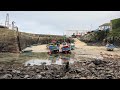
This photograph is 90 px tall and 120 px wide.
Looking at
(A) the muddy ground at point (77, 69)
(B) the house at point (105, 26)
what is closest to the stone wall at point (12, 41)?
(A) the muddy ground at point (77, 69)

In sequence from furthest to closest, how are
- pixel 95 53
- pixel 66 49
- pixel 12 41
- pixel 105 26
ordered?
1. pixel 105 26
2. pixel 12 41
3. pixel 66 49
4. pixel 95 53

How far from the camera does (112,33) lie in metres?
24.0

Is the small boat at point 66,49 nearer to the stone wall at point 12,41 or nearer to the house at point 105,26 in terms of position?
the stone wall at point 12,41

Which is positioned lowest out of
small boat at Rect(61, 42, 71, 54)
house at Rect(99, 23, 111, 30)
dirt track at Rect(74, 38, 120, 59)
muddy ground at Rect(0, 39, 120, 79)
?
muddy ground at Rect(0, 39, 120, 79)

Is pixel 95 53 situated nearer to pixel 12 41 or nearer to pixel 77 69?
pixel 77 69

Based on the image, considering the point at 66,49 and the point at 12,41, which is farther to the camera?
the point at 12,41

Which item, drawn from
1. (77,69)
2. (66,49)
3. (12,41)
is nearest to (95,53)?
(66,49)

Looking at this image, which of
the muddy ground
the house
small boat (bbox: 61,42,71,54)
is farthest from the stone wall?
the house

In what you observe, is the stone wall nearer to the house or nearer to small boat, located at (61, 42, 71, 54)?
small boat, located at (61, 42, 71, 54)

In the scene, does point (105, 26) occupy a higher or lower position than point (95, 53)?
higher
